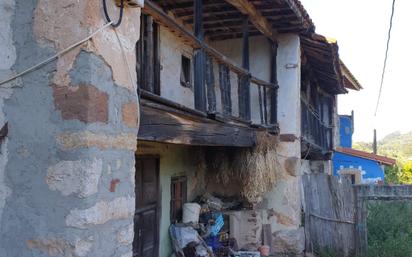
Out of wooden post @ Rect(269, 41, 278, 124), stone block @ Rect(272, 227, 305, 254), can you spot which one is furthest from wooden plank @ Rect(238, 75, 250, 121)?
stone block @ Rect(272, 227, 305, 254)

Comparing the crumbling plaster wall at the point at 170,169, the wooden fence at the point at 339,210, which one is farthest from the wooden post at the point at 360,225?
the crumbling plaster wall at the point at 170,169

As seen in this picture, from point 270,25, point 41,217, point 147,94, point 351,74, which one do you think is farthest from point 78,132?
point 351,74

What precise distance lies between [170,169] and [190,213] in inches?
29.8

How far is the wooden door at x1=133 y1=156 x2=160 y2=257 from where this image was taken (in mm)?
5535

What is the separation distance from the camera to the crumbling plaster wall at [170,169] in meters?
6.13

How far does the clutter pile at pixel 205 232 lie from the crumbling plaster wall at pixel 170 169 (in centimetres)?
15

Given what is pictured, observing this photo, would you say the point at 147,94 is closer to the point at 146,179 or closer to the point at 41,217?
the point at 41,217

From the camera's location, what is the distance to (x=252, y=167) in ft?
21.9

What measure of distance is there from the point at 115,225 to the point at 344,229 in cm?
579

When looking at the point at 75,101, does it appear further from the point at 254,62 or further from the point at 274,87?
the point at 254,62

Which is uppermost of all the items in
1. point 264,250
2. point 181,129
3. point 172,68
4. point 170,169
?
point 172,68

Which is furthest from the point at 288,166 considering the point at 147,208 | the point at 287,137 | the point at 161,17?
the point at 161,17

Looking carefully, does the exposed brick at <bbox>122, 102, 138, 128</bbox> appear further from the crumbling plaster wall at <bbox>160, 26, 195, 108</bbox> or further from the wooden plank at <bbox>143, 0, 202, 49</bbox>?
the crumbling plaster wall at <bbox>160, 26, 195, 108</bbox>

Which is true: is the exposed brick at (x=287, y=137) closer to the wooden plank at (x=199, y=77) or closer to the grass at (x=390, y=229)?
the grass at (x=390, y=229)
